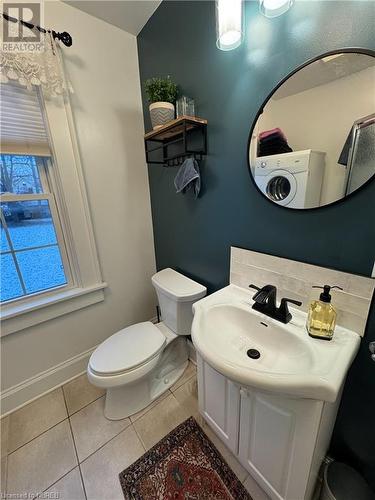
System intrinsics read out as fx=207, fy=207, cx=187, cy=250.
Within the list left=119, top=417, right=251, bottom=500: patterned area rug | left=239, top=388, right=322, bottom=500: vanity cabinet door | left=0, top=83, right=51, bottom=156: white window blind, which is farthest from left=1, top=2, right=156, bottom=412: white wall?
left=239, top=388, right=322, bottom=500: vanity cabinet door

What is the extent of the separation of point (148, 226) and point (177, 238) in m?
0.37

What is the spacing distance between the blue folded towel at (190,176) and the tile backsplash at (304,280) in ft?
1.45

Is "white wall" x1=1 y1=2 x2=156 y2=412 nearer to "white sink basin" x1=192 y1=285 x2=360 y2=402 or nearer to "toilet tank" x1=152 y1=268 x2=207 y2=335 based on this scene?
"toilet tank" x1=152 y1=268 x2=207 y2=335

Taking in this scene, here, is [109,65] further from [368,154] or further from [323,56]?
[368,154]

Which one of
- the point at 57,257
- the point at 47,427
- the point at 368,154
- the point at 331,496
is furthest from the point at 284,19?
the point at 47,427

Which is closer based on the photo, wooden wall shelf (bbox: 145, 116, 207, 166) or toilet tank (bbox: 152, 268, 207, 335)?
wooden wall shelf (bbox: 145, 116, 207, 166)

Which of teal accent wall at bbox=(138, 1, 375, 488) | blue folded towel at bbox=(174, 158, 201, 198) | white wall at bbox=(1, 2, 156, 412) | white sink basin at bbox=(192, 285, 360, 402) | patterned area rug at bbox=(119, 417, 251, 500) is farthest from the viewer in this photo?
white wall at bbox=(1, 2, 156, 412)

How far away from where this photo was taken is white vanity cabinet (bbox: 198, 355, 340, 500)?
2.23ft

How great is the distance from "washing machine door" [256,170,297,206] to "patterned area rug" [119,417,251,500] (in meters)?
1.32

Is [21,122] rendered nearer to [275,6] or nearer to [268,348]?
[275,6]

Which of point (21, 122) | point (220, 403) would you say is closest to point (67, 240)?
point (21, 122)

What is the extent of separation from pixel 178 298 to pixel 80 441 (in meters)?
0.97

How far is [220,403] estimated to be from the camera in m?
0.97

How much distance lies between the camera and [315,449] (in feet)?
2.29
